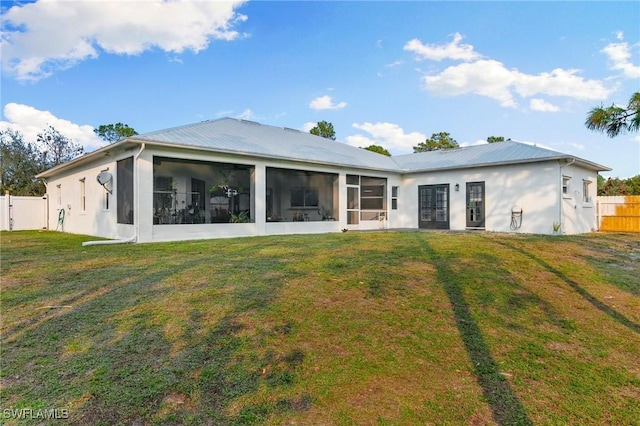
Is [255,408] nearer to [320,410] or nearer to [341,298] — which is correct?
[320,410]

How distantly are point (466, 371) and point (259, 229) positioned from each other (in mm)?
9577

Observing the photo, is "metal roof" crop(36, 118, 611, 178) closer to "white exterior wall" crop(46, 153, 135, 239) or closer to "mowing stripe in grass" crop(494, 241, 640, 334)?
"white exterior wall" crop(46, 153, 135, 239)

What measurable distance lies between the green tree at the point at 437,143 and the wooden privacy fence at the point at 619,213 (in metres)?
21.8

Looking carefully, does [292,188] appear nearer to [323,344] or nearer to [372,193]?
[372,193]

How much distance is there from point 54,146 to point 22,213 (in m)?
12.7

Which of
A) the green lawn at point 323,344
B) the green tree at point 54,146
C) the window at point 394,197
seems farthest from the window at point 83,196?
the green tree at point 54,146

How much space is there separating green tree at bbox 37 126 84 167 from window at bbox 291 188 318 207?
2459 centimetres


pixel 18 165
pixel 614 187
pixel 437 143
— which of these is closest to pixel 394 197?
pixel 614 187

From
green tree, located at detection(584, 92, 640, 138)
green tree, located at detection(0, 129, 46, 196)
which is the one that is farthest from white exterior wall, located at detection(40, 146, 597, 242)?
green tree, located at detection(0, 129, 46, 196)

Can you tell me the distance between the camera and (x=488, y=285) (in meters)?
4.67

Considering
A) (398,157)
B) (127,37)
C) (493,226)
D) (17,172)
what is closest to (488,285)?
(493,226)

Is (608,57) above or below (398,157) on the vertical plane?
above

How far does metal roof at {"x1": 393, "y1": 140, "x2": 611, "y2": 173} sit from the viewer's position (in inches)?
506

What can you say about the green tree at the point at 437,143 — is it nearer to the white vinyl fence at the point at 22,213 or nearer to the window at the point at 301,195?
the window at the point at 301,195
